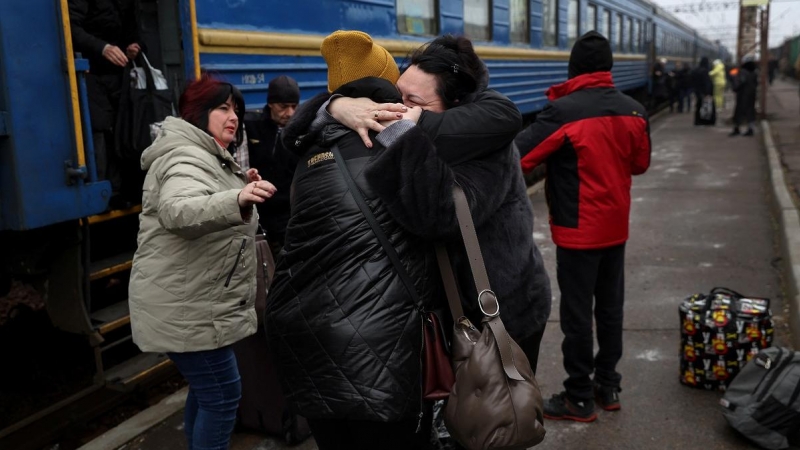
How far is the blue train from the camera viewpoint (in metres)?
3.12

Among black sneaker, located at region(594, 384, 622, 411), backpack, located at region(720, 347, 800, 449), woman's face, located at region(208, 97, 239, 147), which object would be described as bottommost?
black sneaker, located at region(594, 384, 622, 411)

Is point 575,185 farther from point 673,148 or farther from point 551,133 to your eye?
point 673,148

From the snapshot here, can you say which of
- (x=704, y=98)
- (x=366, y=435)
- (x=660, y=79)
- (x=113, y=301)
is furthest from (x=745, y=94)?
(x=366, y=435)

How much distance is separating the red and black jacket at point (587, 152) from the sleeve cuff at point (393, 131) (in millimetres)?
1618

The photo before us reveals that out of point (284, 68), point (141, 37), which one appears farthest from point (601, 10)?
point (141, 37)

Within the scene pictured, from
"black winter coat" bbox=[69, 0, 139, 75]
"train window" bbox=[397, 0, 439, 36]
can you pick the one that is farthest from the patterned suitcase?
"train window" bbox=[397, 0, 439, 36]

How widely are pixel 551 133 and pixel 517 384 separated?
1.77 metres

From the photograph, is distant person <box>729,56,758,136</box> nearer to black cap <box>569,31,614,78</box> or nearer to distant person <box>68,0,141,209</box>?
black cap <box>569,31,614,78</box>

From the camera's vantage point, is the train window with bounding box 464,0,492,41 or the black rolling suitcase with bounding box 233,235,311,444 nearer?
the black rolling suitcase with bounding box 233,235,311,444

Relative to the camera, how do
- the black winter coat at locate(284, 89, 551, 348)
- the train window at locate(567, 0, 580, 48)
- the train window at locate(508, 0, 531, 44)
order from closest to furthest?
the black winter coat at locate(284, 89, 551, 348)
the train window at locate(508, 0, 531, 44)
the train window at locate(567, 0, 580, 48)

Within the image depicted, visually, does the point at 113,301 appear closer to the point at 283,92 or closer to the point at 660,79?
the point at 283,92

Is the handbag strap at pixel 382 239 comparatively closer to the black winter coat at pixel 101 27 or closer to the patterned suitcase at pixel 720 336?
the patterned suitcase at pixel 720 336

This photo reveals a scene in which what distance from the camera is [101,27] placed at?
4.07 meters

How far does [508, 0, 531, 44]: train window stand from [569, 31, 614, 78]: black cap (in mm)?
6101
